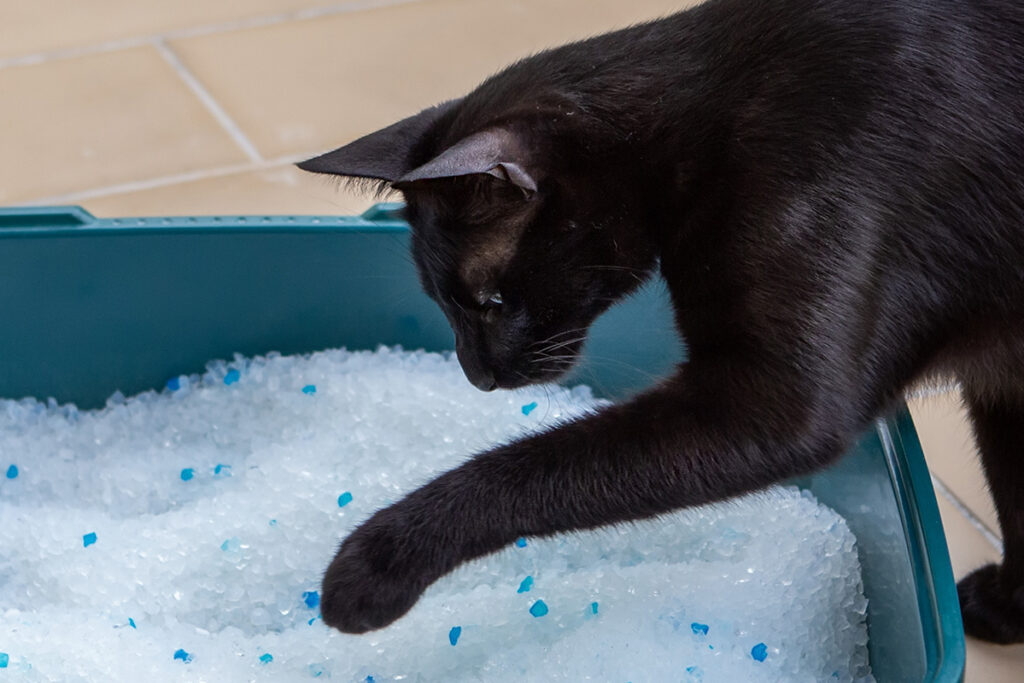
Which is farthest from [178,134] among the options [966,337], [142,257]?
[966,337]

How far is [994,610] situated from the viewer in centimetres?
95

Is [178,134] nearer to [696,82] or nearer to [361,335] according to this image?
[361,335]

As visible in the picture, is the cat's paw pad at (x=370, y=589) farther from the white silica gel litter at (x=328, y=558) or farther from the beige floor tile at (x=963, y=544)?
the beige floor tile at (x=963, y=544)

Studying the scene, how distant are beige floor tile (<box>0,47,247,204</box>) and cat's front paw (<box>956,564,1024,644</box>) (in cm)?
101

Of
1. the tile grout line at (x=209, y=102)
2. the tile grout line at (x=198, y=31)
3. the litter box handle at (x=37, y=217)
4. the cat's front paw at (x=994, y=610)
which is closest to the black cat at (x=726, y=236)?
the cat's front paw at (x=994, y=610)

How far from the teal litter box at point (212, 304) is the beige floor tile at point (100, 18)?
0.81 m

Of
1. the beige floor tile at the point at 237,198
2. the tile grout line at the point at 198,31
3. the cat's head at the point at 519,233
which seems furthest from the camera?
the tile grout line at the point at 198,31

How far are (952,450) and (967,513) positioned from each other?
98mm

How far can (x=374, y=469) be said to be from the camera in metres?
1.07

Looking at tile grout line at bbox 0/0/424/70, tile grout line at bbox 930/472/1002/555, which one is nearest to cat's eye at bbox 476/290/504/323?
tile grout line at bbox 930/472/1002/555

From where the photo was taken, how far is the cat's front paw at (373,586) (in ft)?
2.53

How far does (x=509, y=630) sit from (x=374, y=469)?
0.22 metres

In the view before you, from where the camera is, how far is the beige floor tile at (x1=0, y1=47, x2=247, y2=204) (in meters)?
1.53

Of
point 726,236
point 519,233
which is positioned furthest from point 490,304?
point 726,236
